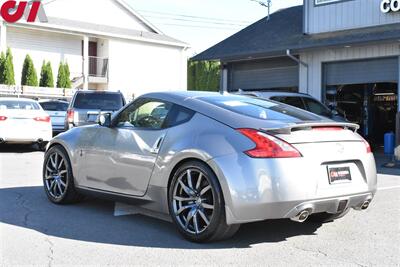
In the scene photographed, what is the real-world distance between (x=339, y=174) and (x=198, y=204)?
1.37 meters

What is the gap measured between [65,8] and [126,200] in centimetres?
2935

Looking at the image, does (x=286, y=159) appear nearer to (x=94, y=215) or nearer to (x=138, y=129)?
(x=138, y=129)

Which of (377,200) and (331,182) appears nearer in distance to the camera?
(331,182)

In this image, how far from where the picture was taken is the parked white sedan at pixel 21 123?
14773 millimetres

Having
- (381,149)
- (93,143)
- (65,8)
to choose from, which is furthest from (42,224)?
(65,8)

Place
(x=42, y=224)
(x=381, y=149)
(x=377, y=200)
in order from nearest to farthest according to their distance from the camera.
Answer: (x=42, y=224), (x=377, y=200), (x=381, y=149)

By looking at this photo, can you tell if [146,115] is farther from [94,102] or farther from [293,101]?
[94,102]

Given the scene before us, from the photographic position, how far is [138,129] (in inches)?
243

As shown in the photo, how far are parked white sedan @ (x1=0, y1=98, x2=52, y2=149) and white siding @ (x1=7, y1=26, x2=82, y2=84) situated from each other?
53.2 ft

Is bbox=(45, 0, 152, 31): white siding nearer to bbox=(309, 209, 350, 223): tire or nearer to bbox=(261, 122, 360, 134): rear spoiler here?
bbox=(309, 209, 350, 223): tire

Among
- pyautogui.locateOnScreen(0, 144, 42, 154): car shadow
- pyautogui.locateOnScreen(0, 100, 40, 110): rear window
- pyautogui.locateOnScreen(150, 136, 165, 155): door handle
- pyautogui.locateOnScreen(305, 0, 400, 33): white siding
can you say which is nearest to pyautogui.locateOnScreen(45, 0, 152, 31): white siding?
pyautogui.locateOnScreen(0, 144, 42, 154): car shadow

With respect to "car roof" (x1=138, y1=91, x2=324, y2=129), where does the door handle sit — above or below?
below

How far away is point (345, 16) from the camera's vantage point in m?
16.3

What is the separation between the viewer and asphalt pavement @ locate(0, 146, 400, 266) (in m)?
4.75
